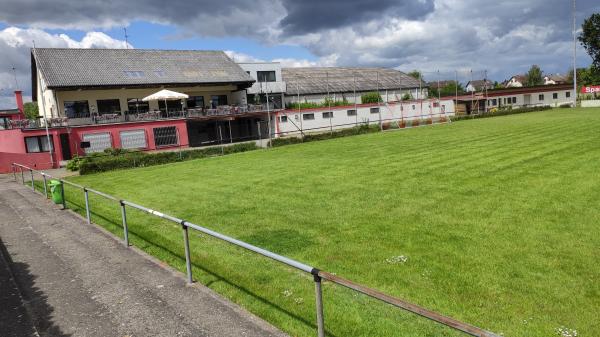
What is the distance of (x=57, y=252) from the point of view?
10133 mm

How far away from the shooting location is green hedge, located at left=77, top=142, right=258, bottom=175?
28000mm

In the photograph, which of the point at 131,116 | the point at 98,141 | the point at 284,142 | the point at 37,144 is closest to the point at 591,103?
the point at 284,142

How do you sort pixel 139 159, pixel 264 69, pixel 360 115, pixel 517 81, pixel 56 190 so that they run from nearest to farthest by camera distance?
1. pixel 56 190
2. pixel 139 159
3. pixel 360 115
4. pixel 264 69
5. pixel 517 81

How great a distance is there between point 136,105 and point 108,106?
8.23 ft

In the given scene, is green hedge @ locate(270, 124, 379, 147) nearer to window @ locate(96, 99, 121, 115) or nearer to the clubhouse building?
the clubhouse building

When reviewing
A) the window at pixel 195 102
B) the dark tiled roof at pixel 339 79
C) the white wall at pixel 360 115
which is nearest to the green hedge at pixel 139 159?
the white wall at pixel 360 115

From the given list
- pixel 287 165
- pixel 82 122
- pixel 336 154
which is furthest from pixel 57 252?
pixel 82 122

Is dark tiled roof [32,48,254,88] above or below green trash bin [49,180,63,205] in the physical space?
above

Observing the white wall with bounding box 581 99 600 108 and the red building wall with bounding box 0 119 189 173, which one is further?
the white wall with bounding box 581 99 600 108

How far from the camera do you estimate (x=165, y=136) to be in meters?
39.8

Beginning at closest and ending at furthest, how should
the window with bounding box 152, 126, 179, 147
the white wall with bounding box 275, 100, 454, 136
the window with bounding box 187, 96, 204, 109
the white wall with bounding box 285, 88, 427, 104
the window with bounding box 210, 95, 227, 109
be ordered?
the window with bounding box 152, 126, 179, 147, the window with bounding box 187, 96, 204, 109, the white wall with bounding box 275, 100, 454, 136, the window with bounding box 210, 95, 227, 109, the white wall with bounding box 285, 88, 427, 104

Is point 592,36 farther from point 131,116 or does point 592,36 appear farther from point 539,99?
point 131,116

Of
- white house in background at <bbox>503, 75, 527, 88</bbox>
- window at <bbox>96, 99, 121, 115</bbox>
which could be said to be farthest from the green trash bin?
white house in background at <bbox>503, 75, 527, 88</bbox>

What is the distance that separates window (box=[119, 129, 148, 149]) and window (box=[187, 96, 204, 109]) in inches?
355
